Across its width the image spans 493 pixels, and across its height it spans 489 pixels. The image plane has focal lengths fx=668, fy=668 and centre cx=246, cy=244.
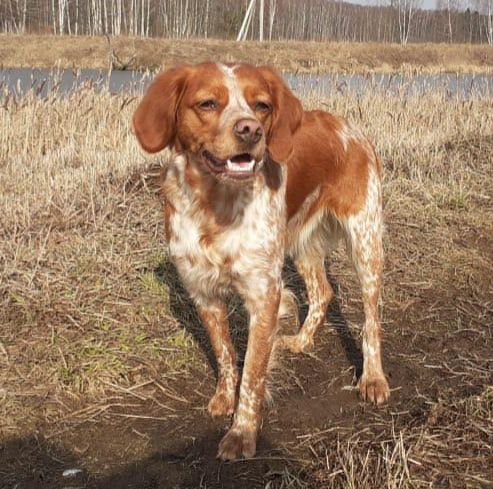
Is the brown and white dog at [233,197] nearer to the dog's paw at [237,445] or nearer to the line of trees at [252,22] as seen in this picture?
the dog's paw at [237,445]

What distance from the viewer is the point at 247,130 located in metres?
2.30

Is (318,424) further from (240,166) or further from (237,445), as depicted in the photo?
(240,166)

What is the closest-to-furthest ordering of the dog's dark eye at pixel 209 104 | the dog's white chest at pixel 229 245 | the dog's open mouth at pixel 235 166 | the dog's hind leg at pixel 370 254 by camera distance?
the dog's open mouth at pixel 235 166, the dog's dark eye at pixel 209 104, the dog's white chest at pixel 229 245, the dog's hind leg at pixel 370 254

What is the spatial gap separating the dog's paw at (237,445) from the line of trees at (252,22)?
37033 millimetres

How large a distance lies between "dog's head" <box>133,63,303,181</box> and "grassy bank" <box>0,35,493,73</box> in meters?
23.4

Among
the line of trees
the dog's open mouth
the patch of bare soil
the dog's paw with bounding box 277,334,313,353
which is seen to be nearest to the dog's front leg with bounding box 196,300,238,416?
the patch of bare soil

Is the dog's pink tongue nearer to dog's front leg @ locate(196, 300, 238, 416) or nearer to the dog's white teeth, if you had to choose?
the dog's white teeth

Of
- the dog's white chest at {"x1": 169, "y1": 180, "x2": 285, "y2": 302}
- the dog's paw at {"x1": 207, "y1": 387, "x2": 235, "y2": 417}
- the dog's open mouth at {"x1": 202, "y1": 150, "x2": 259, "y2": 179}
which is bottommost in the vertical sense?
the dog's paw at {"x1": 207, "y1": 387, "x2": 235, "y2": 417}

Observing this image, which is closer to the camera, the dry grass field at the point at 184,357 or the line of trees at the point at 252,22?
the dry grass field at the point at 184,357

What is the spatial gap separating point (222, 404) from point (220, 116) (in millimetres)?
1253

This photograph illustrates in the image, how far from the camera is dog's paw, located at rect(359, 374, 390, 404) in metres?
3.03

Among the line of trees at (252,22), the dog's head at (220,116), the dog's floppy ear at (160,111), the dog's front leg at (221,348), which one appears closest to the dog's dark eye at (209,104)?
the dog's head at (220,116)

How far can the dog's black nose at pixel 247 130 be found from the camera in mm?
2299

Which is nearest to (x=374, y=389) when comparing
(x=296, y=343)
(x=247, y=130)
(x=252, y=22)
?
(x=296, y=343)
